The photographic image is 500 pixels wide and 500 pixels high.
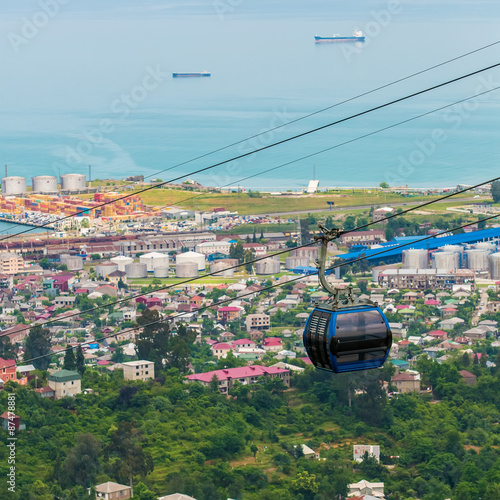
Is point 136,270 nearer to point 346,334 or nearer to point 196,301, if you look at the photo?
point 196,301

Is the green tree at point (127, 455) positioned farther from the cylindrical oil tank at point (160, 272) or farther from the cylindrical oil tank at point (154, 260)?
the cylindrical oil tank at point (154, 260)

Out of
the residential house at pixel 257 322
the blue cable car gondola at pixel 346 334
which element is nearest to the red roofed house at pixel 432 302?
the residential house at pixel 257 322

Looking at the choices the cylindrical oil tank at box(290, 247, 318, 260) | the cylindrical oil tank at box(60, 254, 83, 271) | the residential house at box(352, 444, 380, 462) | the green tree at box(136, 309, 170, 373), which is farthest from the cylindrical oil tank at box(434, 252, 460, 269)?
the residential house at box(352, 444, 380, 462)

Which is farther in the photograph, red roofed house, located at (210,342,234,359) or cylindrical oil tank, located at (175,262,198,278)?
cylindrical oil tank, located at (175,262,198,278)

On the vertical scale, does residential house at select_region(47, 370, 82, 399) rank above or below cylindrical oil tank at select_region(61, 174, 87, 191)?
below

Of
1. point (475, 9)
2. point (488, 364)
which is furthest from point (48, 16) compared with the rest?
point (488, 364)

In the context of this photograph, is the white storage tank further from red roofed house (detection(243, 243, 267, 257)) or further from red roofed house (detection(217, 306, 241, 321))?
red roofed house (detection(217, 306, 241, 321))

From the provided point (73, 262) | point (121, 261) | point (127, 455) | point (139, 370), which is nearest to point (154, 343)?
point (139, 370)
